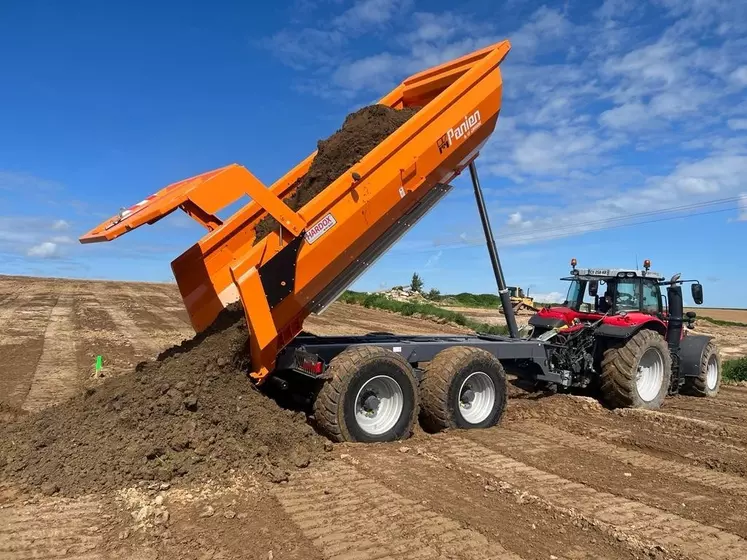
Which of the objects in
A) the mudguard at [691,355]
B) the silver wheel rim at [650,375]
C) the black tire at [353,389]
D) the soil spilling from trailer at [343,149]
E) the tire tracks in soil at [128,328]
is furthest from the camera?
the tire tracks in soil at [128,328]

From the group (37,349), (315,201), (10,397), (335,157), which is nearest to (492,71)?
(335,157)

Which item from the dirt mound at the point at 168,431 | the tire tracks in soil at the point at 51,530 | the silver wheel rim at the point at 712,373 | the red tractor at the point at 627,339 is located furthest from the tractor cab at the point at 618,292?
the tire tracks in soil at the point at 51,530

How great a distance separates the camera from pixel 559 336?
29.8ft

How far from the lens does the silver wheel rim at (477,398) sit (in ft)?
23.1

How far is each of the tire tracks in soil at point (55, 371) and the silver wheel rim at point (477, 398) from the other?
560cm

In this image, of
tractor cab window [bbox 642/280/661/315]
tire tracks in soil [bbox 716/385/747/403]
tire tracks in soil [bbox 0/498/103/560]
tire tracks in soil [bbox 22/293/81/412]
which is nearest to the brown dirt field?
tire tracks in soil [bbox 0/498/103/560]

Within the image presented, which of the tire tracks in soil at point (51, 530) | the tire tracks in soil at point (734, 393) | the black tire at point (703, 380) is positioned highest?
the black tire at point (703, 380)

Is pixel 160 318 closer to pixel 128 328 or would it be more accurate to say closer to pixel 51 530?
pixel 128 328

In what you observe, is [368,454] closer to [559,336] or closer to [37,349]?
[559,336]

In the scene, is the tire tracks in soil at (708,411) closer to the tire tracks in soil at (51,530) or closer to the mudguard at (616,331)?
the mudguard at (616,331)

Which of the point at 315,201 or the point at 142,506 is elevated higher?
the point at 315,201

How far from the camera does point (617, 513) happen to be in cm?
462

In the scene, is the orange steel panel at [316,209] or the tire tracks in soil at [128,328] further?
the tire tracks in soil at [128,328]

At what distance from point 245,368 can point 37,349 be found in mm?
9912
